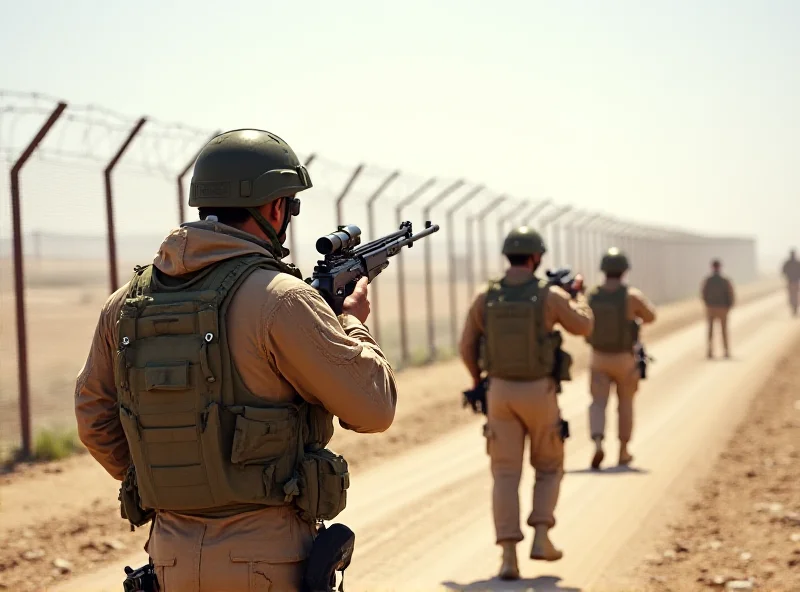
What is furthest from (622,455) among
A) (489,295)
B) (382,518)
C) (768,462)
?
(489,295)

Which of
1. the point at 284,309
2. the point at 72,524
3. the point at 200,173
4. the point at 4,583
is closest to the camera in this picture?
the point at 284,309

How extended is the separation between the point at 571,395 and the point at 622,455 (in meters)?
4.95

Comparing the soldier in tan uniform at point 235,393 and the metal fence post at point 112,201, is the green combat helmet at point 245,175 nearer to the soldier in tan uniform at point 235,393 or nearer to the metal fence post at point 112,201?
the soldier in tan uniform at point 235,393

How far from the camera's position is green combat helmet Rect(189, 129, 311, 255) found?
2.93 meters

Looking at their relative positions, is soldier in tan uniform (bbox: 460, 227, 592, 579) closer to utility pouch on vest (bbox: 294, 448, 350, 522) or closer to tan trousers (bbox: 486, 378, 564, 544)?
tan trousers (bbox: 486, 378, 564, 544)

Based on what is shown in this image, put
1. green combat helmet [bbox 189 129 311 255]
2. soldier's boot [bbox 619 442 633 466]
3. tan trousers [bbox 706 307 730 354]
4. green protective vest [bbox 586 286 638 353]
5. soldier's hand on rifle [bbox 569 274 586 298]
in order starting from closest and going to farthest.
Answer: green combat helmet [bbox 189 129 311 255], soldier's hand on rifle [bbox 569 274 586 298], soldier's boot [bbox 619 442 633 466], green protective vest [bbox 586 286 638 353], tan trousers [bbox 706 307 730 354]

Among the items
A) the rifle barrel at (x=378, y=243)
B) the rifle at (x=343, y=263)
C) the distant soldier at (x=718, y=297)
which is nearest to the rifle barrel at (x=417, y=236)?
the rifle barrel at (x=378, y=243)

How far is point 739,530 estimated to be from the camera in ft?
23.1

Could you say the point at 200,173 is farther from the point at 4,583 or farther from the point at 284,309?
the point at 4,583

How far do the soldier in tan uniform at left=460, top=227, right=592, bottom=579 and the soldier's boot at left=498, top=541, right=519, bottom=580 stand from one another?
0.17m

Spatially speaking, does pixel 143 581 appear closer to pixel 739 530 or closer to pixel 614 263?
pixel 739 530

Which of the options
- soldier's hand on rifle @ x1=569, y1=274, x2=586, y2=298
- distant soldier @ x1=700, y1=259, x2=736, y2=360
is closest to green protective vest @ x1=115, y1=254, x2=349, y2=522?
soldier's hand on rifle @ x1=569, y1=274, x2=586, y2=298

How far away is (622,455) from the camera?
31.6 feet

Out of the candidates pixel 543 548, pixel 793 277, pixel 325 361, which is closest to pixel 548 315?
pixel 543 548
